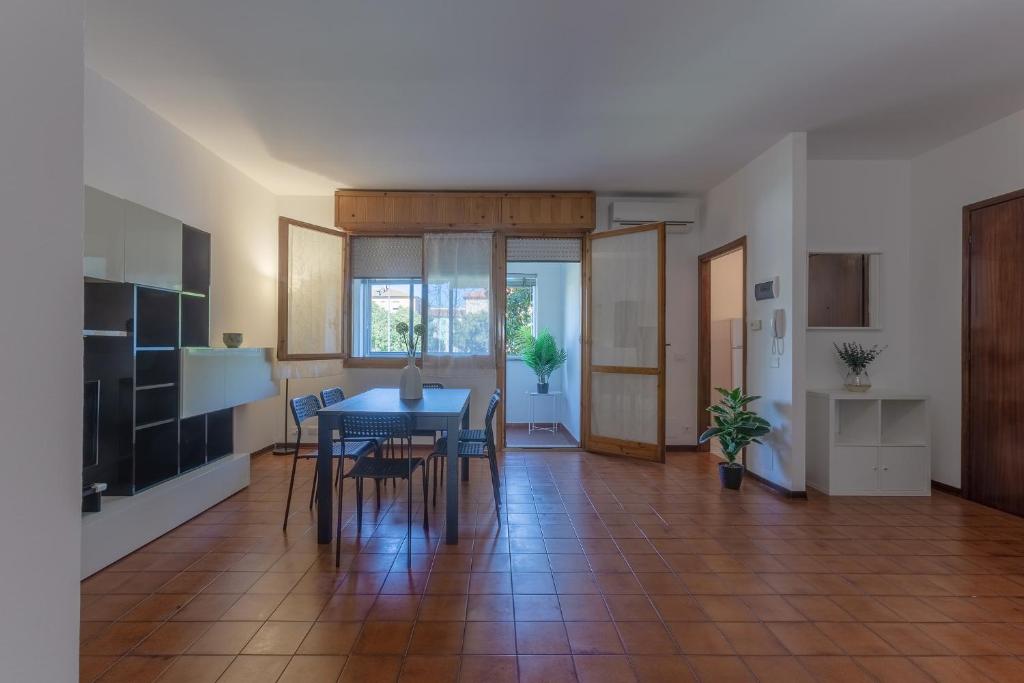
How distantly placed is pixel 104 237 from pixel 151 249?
42 centimetres

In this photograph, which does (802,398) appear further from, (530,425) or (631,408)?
(530,425)

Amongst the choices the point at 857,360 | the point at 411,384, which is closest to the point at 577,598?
the point at 411,384

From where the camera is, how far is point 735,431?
15.2ft

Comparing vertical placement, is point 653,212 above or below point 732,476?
above

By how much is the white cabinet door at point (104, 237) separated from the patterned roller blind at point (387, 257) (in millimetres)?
3180

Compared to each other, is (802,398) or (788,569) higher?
(802,398)

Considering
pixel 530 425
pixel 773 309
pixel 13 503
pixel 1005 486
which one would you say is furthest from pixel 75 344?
pixel 530 425

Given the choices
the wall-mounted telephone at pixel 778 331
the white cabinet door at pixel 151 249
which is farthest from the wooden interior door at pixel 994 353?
the white cabinet door at pixel 151 249

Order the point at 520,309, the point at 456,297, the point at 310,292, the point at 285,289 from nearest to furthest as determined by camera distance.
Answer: the point at 285,289 → the point at 310,292 → the point at 456,297 → the point at 520,309

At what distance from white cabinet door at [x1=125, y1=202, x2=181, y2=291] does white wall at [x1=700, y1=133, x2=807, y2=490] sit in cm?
482

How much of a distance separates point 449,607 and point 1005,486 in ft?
14.3

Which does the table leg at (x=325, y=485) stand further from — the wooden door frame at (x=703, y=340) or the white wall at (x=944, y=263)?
the white wall at (x=944, y=263)

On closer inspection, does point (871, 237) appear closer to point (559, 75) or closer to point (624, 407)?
point (624, 407)

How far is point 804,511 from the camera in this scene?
3930 mm
